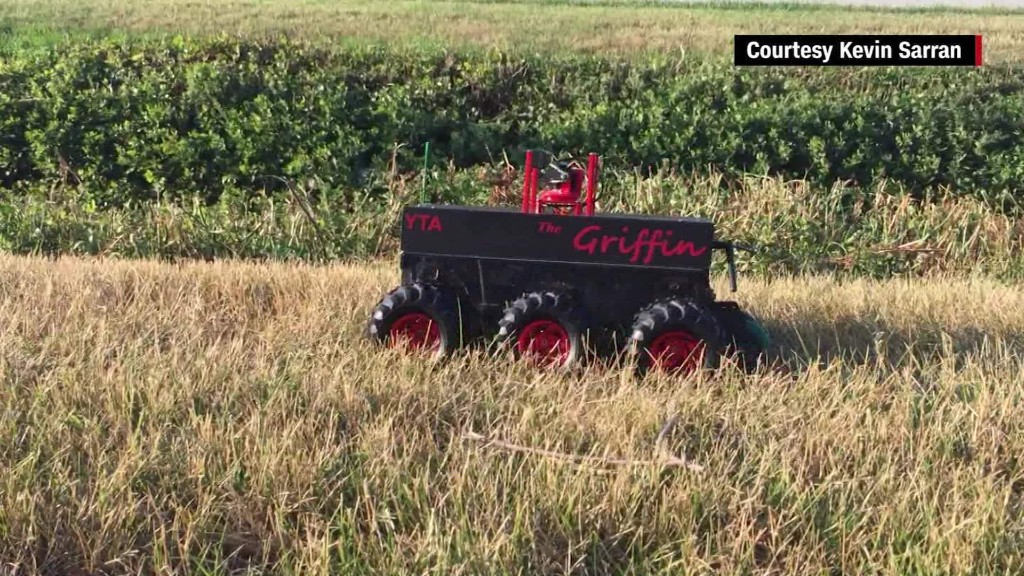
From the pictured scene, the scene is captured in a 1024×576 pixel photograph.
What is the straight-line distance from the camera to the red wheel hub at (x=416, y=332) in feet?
11.6

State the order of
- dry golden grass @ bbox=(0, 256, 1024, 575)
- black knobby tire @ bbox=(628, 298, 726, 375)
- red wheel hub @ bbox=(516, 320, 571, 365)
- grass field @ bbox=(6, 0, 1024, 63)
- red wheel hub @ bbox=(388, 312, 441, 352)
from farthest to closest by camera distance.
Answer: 1. grass field @ bbox=(6, 0, 1024, 63)
2. red wheel hub @ bbox=(388, 312, 441, 352)
3. red wheel hub @ bbox=(516, 320, 571, 365)
4. black knobby tire @ bbox=(628, 298, 726, 375)
5. dry golden grass @ bbox=(0, 256, 1024, 575)

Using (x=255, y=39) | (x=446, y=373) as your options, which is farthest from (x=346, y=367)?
(x=255, y=39)

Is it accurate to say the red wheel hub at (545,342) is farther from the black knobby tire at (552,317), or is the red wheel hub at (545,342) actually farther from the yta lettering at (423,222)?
the yta lettering at (423,222)

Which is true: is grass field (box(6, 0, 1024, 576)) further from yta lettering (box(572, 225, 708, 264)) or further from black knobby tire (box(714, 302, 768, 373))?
yta lettering (box(572, 225, 708, 264))

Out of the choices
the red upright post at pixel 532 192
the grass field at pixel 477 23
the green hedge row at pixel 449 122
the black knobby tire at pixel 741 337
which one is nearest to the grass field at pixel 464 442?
the black knobby tire at pixel 741 337

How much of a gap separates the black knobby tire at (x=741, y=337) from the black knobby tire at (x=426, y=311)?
0.98m

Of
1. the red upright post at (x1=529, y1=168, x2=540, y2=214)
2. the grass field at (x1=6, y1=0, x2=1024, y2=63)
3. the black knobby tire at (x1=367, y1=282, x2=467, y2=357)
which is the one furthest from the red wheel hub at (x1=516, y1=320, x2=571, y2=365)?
the grass field at (x1=6, y1=0, x2=1024, y2=63)

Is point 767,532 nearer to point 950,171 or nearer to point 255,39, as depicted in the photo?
point 950,171

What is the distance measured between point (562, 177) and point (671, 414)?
1049 millimetres

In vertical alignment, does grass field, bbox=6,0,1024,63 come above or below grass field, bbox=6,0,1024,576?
above

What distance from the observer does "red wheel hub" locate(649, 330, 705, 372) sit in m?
3.33

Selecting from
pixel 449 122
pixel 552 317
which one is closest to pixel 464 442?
pixel 552 317

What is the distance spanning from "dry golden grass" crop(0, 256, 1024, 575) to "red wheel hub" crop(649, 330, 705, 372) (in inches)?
3.2

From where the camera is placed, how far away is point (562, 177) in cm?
358
